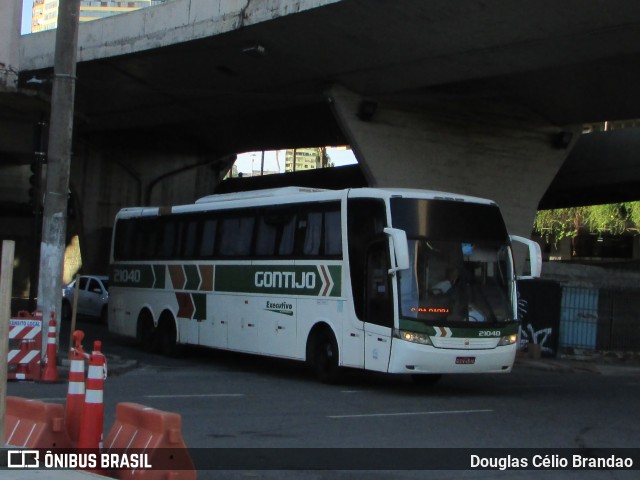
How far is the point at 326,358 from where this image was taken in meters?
17.2

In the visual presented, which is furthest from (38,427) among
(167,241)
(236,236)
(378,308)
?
(167,241)

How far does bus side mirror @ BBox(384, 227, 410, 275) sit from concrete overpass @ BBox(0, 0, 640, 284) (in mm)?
8168

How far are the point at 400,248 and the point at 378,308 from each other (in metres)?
1.36

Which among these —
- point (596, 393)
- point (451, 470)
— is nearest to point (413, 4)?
point (596, 393)

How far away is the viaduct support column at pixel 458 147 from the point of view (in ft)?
97.8

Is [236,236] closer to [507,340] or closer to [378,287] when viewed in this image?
[378,287]

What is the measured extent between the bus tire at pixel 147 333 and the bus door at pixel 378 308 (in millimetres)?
8005

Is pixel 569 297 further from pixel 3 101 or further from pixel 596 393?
pixel 3 101

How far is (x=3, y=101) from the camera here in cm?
2528

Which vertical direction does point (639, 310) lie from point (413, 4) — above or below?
below

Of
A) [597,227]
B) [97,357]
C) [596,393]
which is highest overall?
[597,227]

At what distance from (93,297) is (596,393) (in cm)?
2125

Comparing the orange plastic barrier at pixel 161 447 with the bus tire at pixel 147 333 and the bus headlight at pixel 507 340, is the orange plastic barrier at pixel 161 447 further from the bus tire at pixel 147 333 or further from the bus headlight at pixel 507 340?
the bus tire at pixel 147 333

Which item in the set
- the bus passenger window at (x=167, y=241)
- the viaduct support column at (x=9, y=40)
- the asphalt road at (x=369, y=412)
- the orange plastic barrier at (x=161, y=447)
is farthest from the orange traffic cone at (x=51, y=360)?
the viaduct support column at (x=9, y=40)
